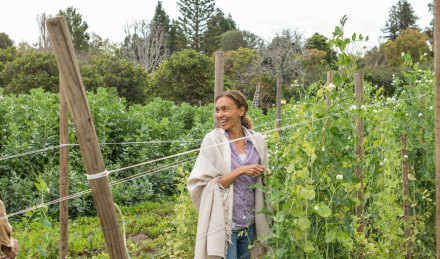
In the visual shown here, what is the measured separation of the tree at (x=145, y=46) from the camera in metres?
32.8

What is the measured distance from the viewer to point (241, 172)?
89.8 inches

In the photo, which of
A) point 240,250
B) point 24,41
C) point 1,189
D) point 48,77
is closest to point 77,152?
point 1,189

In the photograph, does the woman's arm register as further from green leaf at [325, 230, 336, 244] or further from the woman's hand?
green leaf at [325, 230, 336, 244]

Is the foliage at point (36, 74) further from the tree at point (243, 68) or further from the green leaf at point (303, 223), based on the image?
the green leaf at point (303, 223)

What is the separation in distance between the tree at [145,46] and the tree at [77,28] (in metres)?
4.33

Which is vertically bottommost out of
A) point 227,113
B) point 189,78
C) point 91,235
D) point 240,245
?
point 91,235

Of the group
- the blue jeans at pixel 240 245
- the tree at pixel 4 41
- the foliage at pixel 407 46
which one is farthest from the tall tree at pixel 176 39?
the blue jeans at pixel 240 245

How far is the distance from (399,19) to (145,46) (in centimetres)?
2512

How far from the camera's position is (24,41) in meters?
34.5

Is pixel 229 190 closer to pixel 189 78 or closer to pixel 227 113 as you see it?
pixel 227 113

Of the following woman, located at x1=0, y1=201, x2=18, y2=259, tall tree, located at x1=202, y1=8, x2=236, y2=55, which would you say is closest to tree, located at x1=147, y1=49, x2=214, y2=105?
woman, located at x1=0, y1=201, x2=18, y2=259

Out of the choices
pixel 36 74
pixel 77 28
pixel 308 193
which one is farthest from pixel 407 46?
pixel 308 193

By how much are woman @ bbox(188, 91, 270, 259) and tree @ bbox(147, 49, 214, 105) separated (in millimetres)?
13699

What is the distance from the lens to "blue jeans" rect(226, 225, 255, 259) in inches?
93.3
